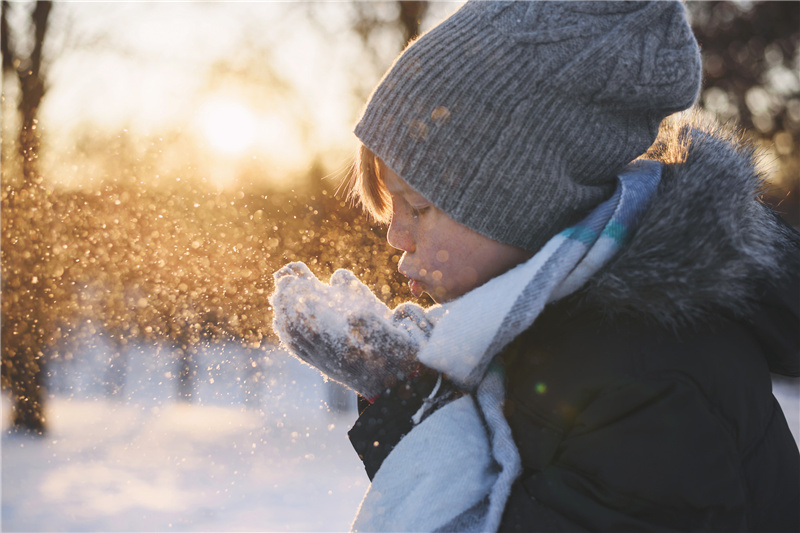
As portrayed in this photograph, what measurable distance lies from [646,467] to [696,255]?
358 millimetres

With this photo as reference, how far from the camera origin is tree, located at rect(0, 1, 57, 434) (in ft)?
13.4

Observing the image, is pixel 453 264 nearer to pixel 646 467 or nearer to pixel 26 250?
pixel 646 467

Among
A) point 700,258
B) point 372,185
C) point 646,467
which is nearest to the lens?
point 646,467

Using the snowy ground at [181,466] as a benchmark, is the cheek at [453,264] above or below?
above

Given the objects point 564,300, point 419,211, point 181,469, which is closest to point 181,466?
point 181,469

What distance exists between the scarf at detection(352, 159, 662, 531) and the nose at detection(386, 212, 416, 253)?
0.27 metres

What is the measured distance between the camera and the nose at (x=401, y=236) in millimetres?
1231

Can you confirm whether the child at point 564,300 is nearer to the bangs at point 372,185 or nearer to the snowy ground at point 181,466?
the bangs at point 372,185

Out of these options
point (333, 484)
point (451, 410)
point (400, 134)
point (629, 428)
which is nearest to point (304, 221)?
point (333, 484)

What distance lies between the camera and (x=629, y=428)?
2.82 feet

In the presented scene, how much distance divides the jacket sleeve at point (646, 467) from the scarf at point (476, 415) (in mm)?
97

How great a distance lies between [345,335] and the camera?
43.6 inches

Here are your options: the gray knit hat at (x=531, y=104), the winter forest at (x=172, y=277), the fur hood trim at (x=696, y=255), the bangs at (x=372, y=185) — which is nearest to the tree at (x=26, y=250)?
the winter forest at (x=172, y=277)

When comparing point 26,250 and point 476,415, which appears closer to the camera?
point 476,415
